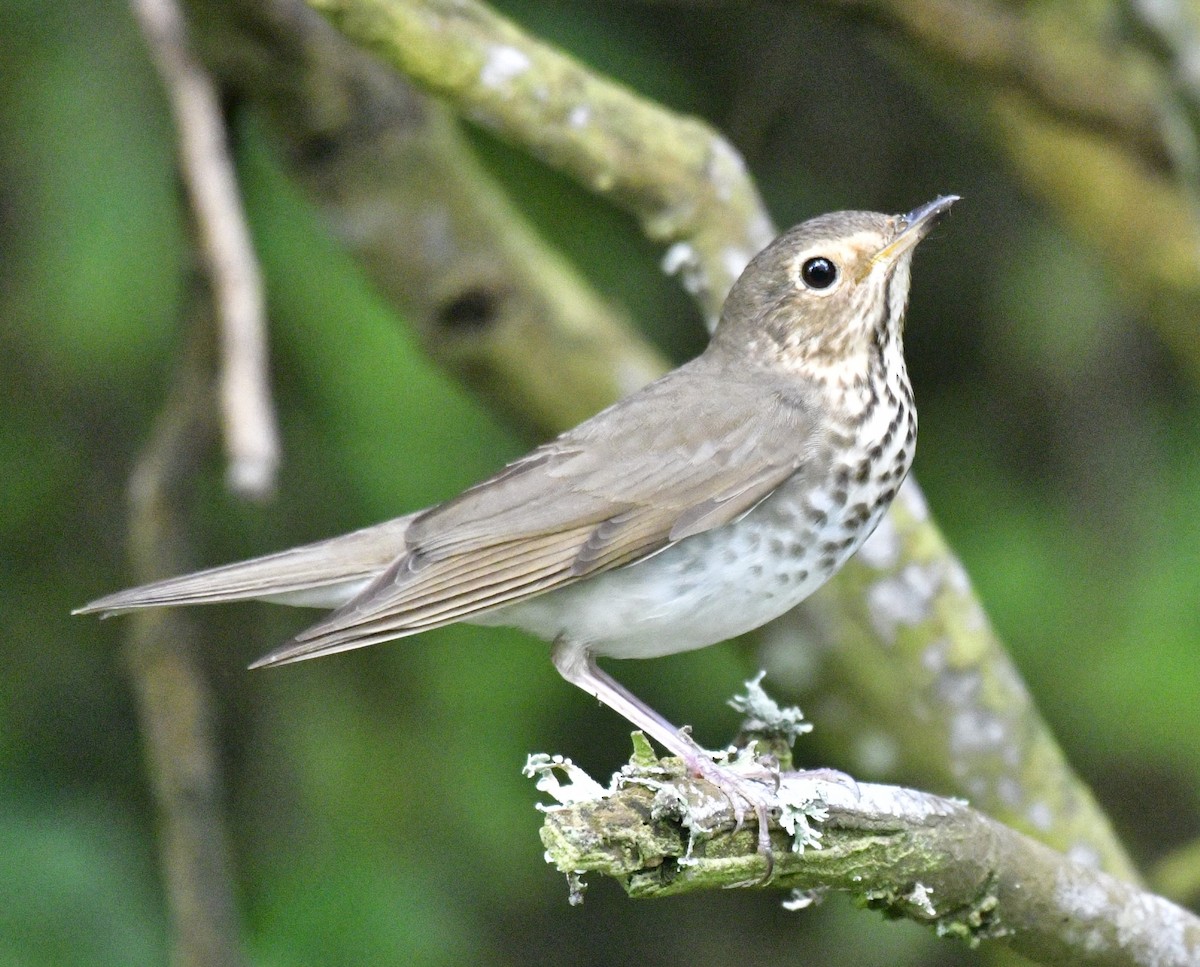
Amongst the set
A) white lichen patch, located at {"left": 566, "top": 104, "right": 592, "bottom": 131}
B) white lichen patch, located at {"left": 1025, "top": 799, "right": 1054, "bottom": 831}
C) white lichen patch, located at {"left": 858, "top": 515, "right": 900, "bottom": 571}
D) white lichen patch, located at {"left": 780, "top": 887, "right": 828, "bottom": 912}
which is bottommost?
white lichen patch, located at {"left": 780, "top": 887, "right": 828, "bottom": 912}

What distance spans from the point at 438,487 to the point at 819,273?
1.65 meters

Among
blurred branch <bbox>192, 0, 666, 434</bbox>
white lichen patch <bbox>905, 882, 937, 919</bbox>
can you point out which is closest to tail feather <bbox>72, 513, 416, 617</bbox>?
blurred branch <bbox>192, 0, 666, 434</bbox>

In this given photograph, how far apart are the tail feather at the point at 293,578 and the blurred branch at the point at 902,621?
0.93 meters

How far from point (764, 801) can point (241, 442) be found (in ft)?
3.95

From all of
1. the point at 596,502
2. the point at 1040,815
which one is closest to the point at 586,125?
the point at 596,502

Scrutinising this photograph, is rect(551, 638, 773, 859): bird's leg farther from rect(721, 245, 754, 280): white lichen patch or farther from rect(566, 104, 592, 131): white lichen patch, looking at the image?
rect(566, 104, 592, 131): white lichen patch

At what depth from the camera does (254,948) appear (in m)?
4.37

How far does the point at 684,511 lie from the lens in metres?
3.28

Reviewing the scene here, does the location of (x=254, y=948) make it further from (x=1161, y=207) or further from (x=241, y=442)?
(x=1161, y=207)

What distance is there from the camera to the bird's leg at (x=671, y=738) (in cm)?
258

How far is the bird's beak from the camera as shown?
3.41 metres

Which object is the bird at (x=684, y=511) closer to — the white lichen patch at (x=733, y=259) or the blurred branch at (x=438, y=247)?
the white lichen patch at (x=733, y=259)

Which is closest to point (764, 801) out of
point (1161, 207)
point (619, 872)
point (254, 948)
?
point (619, 872)

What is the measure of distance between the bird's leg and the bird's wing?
0.23 meters
